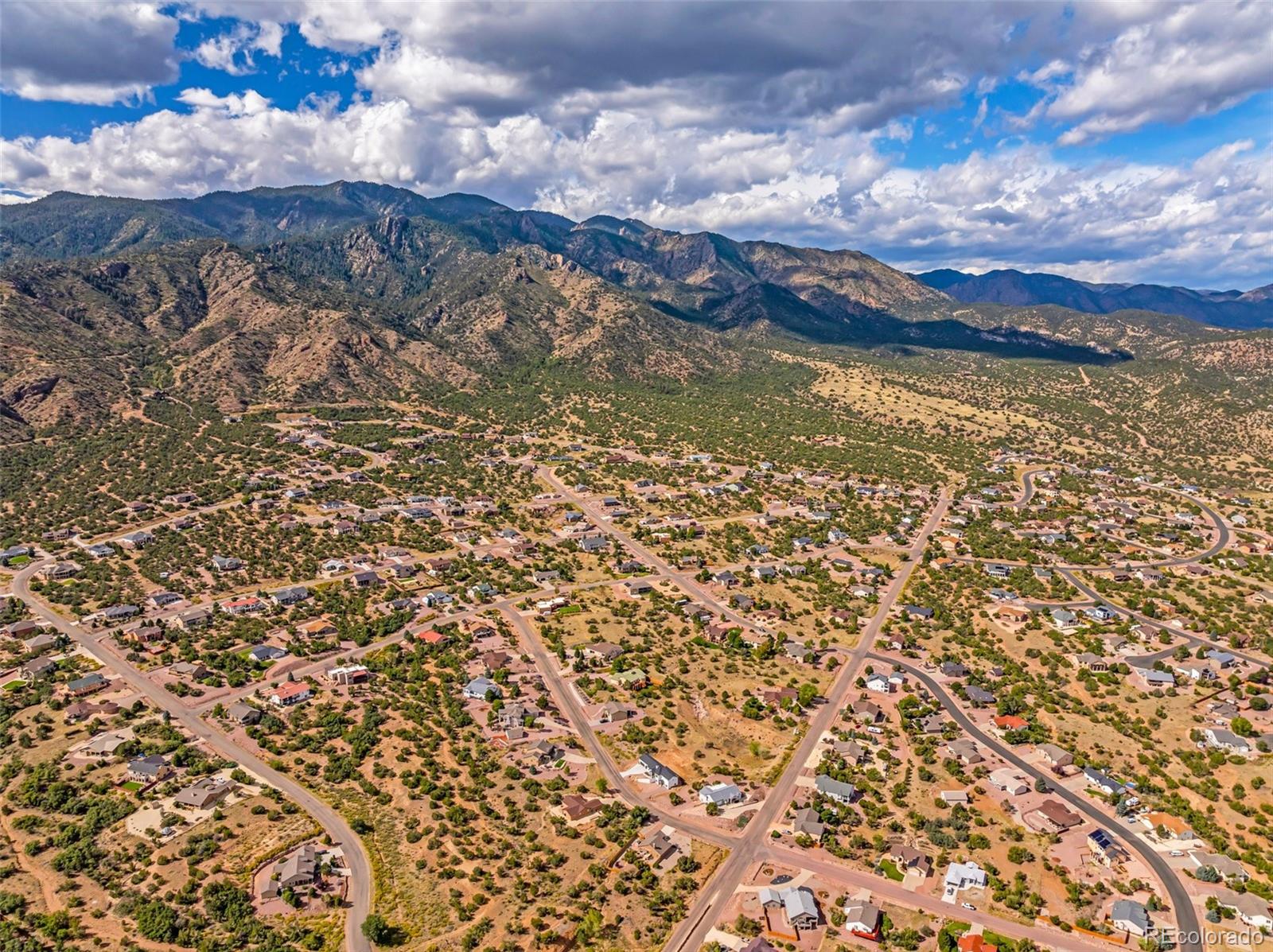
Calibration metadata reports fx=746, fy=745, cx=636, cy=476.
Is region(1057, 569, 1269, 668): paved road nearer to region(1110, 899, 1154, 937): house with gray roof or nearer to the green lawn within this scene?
region(1110, 899, 1154, 937): house with gray roof

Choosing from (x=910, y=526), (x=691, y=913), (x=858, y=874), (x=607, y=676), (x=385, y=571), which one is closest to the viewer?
(x=691, y=913)

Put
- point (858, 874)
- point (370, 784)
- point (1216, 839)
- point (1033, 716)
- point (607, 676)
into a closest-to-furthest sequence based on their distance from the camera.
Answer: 1. point (858, 874)
2. point (1216, 839)
3. point (370, 784)
4. point (1033, 716)
5. point (607, 676)

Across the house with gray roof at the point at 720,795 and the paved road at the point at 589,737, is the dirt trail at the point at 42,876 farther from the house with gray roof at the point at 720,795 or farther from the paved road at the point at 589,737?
the house with gray roof at the point at 720,795

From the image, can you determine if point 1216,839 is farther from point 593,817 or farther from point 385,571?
point 385,571

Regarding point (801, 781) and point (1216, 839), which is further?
point (801, 781)

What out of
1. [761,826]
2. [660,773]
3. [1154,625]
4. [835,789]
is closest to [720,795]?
[761,826]

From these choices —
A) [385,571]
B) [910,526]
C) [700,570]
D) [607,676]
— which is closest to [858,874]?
[607,676]

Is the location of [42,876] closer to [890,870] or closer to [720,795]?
[720,795]
